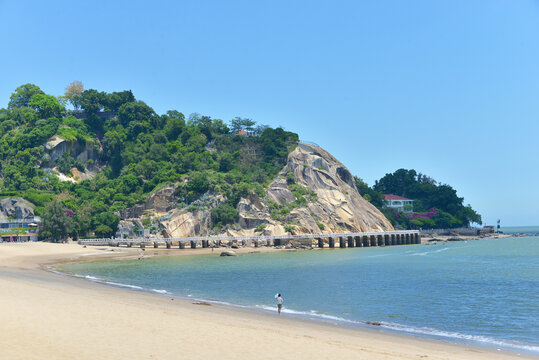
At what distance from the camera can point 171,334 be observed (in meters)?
17.3

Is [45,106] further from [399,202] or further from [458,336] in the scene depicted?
[458,336]

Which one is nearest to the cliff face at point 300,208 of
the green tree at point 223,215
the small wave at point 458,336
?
the green tree at point 223,215

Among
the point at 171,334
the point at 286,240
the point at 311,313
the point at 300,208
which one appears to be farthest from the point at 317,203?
the point at 171,334

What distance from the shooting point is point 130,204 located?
314 feet

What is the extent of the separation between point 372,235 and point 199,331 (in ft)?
286

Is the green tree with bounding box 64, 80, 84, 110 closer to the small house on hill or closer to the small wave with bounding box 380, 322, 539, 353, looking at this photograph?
the small house on hill

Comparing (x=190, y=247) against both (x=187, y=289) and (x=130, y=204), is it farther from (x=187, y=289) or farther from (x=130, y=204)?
(x=187, y=289)

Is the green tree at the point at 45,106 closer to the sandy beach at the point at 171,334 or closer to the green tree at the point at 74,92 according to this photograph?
the green tree at the point at 74,92

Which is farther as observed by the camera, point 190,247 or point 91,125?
point 91,125

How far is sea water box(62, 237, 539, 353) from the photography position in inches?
914

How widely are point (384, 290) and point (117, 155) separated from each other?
95677 mm

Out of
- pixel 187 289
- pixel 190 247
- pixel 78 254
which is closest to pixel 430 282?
pixel 187 289

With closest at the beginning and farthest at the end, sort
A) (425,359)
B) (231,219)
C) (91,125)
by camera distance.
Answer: (425,359), (231,219), (91,125)

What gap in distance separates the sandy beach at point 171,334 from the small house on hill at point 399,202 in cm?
13293
